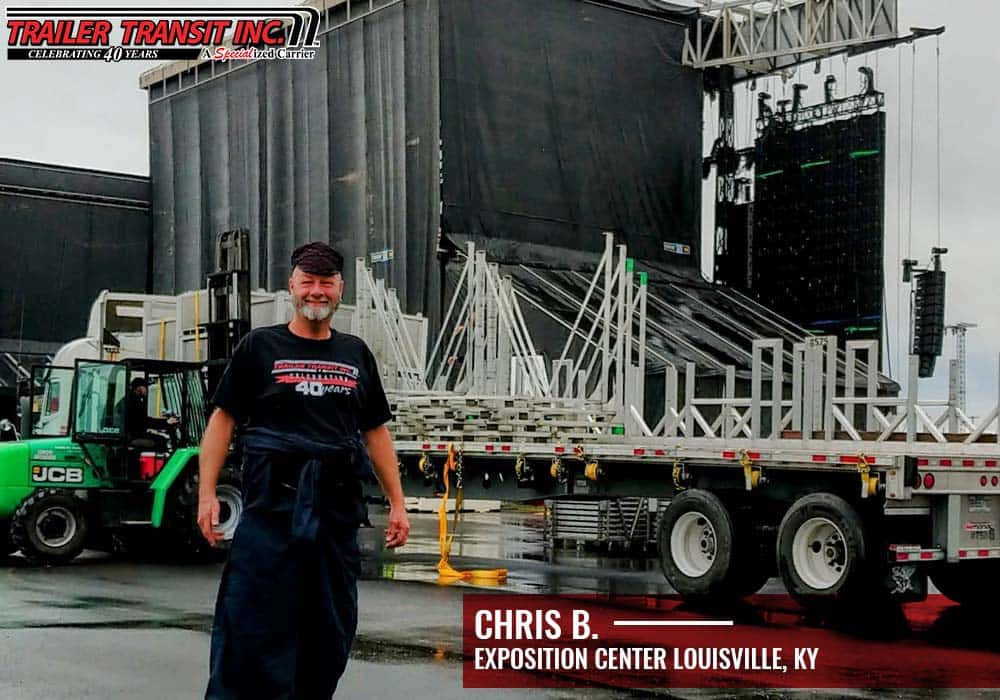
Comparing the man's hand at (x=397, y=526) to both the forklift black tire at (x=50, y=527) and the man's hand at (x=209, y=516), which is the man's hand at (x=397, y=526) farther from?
the forklift black tire at (x=50, y=527)

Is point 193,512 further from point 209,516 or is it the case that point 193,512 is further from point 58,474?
point 209,516

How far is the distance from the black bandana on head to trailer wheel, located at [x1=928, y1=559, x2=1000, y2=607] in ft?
27.5

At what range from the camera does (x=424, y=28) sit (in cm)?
3306

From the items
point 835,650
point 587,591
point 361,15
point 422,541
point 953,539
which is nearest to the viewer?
point 835,650

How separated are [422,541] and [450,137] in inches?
549

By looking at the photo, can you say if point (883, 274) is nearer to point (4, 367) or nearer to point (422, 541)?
point (422, 541)

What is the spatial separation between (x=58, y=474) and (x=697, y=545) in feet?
23.3

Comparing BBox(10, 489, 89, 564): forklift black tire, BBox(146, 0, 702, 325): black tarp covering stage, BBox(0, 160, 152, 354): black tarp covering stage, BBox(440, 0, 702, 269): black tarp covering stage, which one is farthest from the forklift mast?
BBox(0, 160, 152, 354): black tarp covering stage

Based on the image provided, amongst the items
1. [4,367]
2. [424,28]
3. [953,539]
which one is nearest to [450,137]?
[424,28]

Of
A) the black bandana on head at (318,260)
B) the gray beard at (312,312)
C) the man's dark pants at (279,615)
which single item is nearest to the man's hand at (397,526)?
the man's dark pants at (279,615)

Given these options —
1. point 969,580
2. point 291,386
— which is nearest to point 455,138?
point 969,580

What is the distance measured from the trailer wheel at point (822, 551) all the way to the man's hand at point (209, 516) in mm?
7034

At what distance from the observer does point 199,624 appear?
1087 centimetres

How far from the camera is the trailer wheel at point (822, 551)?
1159cm
